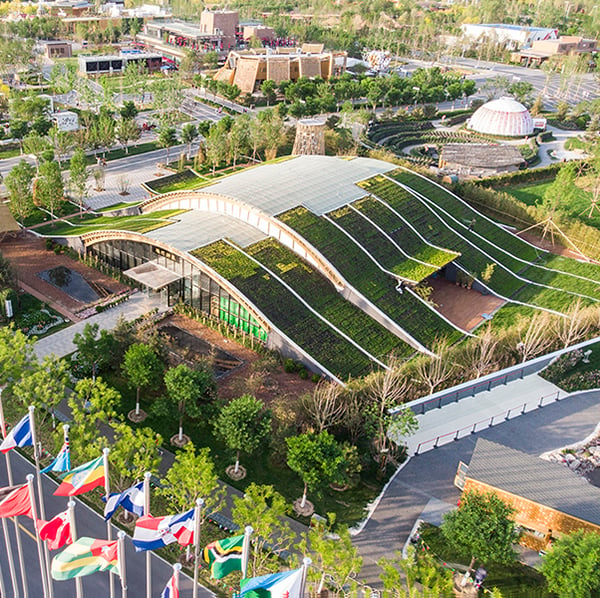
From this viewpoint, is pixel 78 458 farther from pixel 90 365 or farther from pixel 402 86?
pixel 402 86

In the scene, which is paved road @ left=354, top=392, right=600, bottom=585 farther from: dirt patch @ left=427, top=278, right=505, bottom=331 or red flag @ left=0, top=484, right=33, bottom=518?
red flag @ left=0, top=484, right=33, bottom=518

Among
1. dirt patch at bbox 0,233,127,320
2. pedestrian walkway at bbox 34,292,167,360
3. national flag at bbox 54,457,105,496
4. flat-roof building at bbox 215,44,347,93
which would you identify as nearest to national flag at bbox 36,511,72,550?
national flag at bbox 54,457,105,496

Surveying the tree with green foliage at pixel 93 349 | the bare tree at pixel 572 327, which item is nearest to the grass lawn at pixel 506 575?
the bare tree at pixel 572 327

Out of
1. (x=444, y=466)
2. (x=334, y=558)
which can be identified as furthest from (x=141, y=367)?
(x=444, y=466)

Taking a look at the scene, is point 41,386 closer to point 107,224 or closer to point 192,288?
point 192,288

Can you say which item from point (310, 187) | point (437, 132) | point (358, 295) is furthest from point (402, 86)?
point (358, 295)

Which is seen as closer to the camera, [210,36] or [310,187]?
[310,187]

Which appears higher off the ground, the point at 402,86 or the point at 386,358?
the point at 402,86
